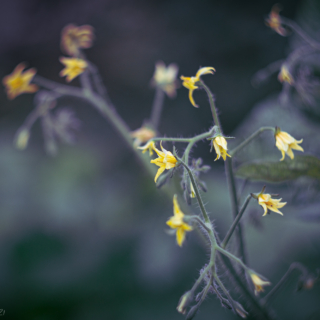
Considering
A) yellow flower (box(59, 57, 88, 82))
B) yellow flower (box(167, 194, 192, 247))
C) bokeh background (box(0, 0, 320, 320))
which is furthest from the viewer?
bokeh background (box(0, 0, 320, 320))

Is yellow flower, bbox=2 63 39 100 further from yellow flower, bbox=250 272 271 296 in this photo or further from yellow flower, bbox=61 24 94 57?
yellow flower, bbox=250 272 271 296

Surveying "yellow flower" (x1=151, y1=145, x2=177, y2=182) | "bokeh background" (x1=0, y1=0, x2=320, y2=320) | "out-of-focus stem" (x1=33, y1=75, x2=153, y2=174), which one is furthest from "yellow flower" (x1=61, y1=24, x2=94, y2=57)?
"yellow flower" (x1=151, y1=145, x2=177, y2=182)

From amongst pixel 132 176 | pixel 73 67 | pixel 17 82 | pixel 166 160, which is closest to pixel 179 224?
pixel 166 160

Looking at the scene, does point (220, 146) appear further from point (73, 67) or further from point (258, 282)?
point (73, 67)

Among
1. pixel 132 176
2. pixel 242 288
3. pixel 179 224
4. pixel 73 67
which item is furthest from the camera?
pixel 132 176

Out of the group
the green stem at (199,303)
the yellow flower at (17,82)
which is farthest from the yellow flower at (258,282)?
the yellow flower at (17,82)

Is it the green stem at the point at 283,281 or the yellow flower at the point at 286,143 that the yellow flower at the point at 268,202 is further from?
the green stem at the point at 283,281

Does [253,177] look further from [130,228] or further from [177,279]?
[130,228]

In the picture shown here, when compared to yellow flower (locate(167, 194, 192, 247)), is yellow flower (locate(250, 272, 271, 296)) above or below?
below

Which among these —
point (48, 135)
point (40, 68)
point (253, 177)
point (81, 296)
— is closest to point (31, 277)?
point (81, 296)
